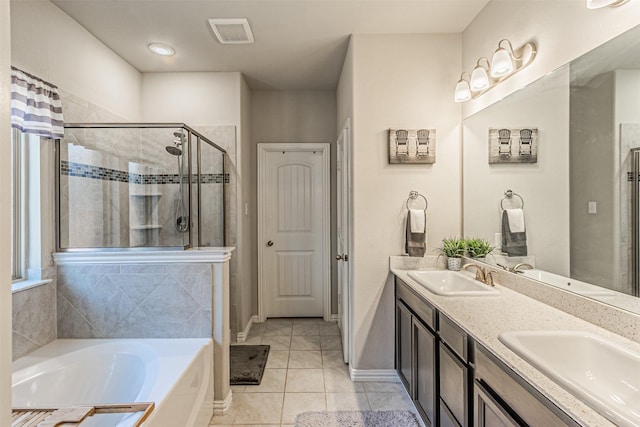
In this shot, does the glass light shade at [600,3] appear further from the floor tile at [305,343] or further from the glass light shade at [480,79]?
the floor tile at [305,343]

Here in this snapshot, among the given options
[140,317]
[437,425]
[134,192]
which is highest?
[134,192]

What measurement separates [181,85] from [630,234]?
11.7ft

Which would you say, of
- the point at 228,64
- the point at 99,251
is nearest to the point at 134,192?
the point at 99,251

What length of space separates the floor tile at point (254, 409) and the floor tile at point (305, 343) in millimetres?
796

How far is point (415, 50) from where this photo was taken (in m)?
2.59

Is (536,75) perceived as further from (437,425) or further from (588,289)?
(437,425)

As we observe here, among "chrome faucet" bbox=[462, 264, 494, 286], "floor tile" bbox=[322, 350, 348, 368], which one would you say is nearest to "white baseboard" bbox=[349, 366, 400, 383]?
"floor tile" bbox=[322, 350, 348, 368]

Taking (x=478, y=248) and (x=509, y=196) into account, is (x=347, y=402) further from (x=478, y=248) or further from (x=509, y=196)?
(x=509, y=196)

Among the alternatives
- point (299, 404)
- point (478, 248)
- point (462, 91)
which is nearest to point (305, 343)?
point (299, 404)

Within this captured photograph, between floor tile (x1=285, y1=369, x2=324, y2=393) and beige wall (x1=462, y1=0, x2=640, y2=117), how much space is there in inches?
91.5

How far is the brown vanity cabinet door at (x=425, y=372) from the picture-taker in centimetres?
178

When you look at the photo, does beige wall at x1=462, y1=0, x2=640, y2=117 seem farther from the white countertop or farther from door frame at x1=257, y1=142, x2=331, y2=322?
door frame at x1=257, y1=142, x2=331, y2=322

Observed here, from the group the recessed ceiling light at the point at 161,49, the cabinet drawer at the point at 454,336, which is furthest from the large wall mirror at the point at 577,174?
the recessed ceiling light at the point at 161,49

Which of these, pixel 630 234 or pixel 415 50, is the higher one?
pixel 415 50
